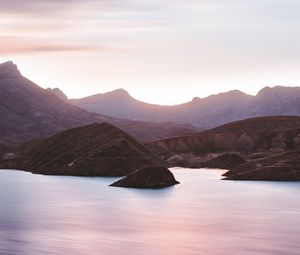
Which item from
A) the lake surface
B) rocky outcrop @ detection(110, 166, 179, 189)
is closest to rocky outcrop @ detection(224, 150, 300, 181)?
the lake surface

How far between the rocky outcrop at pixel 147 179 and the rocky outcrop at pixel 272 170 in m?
35.5

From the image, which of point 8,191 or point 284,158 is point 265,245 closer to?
point 8,191

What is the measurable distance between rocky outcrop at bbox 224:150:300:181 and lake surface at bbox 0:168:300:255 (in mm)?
14539

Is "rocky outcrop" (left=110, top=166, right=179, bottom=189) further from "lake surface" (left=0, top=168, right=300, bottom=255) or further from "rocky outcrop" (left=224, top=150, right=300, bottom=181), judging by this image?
"rocky outcrop" (left=224, top=150, right=300, bottom=181)

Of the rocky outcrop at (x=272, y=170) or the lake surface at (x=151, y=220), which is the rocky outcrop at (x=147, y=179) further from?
the rocky outcrop at (x=272, y=170)

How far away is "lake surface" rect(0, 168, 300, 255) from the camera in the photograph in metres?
62.8

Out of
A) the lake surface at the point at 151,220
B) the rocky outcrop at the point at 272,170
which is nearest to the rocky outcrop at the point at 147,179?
the lake surface at the point at 151,220

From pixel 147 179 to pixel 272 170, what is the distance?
45768mm

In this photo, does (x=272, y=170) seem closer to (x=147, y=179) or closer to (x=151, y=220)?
(x=147, y=179)

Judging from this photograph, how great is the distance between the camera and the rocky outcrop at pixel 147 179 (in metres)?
134

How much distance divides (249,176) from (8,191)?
6706 cm

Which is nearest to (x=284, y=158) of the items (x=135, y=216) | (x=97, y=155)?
(x=97, y=155)

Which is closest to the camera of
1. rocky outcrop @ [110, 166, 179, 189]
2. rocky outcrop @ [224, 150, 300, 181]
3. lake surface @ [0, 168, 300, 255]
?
lake surface @ [0, 168, 300, 255]

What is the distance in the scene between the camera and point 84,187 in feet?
480
